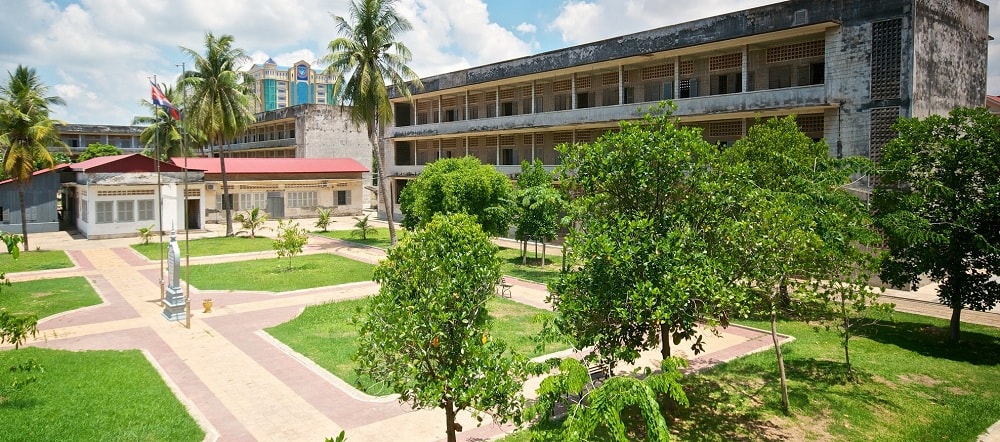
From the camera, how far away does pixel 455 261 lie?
670cm

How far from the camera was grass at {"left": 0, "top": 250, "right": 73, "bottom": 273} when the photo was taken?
23.2m

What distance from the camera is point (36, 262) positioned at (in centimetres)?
2464

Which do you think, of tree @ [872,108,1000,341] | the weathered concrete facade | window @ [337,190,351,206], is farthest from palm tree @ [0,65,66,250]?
tree @ [872,108,1000,341]

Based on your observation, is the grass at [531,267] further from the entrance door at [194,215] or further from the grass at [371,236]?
the entrance door at [194,215]

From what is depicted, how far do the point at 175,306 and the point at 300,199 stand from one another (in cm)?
3110

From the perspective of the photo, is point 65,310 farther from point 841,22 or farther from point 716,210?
point 841,22

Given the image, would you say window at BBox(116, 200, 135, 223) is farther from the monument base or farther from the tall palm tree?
the monument base

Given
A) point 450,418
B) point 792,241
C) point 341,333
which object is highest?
point 792,241

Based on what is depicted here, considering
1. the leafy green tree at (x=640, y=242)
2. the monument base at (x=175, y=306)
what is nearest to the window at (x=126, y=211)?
the monument base at (x=175, y=306)

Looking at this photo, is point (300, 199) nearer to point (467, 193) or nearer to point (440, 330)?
point (467, 193)

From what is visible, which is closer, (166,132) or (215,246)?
(215,246)

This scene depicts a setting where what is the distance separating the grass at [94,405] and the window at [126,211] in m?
24.5

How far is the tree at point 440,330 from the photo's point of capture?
627cm

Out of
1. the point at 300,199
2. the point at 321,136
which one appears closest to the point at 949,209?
the point at 300,199
